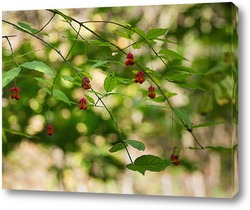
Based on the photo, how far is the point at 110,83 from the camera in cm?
243

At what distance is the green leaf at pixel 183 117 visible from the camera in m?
2.37

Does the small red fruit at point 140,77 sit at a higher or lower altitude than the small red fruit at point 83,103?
higher

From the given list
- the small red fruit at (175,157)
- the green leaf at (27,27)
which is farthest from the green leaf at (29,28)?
the small red fruit at (175,157)

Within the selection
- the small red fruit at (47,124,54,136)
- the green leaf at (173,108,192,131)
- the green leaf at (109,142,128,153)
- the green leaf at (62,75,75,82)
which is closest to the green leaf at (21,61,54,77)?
the green leaf at (62,75,75,82)

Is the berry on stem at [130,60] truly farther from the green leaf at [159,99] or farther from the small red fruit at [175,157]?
the small red fruit at [175,157]

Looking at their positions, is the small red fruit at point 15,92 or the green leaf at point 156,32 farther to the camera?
the small red fruit at point 15,92

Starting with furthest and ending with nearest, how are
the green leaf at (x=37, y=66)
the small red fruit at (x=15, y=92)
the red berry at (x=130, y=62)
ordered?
the small red fruit at (x=15, y=92) → the red berry at (x=130, y=62) → the green leaf at (x=37, y=66)

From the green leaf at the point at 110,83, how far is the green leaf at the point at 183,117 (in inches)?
9.0

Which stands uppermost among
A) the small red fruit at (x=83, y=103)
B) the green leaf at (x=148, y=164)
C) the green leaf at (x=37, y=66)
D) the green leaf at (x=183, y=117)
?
the green leaf at (x=37, y=66)

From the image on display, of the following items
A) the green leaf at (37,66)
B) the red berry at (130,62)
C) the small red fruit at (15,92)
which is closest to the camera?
the green leaf at (37,66)

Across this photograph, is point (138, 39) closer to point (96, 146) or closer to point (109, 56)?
point (109, 56)

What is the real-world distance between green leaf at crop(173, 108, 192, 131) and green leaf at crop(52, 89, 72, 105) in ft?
1.25

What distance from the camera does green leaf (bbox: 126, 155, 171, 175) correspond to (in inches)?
94.4

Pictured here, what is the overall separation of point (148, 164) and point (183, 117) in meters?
0.20
